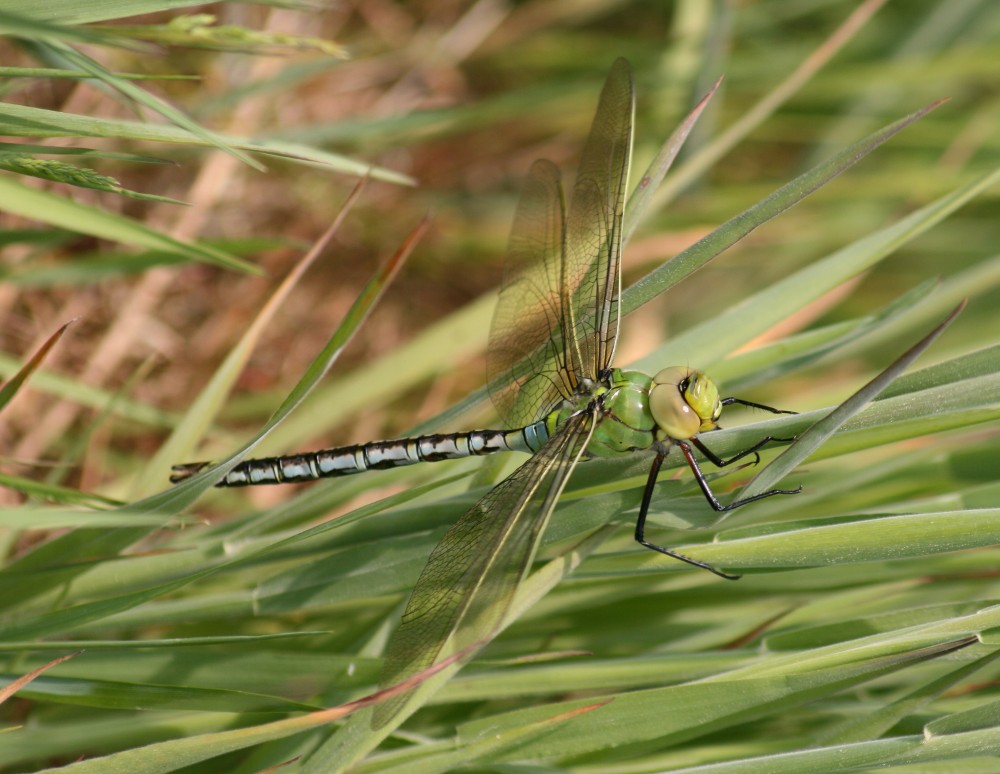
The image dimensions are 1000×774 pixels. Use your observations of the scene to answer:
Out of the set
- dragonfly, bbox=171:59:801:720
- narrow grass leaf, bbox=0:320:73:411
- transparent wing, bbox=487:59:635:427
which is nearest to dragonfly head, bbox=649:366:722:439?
dragonfly, bbox=171:59:801:720

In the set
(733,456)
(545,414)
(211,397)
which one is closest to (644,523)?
(733,456)

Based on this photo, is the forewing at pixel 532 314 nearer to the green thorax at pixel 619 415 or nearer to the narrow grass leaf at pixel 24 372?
the green thorax at pixel 619 415

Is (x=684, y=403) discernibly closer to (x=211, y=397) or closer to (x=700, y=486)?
(x=700, y=486)

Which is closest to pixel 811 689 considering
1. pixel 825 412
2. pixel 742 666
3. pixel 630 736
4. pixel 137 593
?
pixel 742 666

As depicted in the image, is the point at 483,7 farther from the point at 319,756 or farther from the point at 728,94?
the point at 319,756

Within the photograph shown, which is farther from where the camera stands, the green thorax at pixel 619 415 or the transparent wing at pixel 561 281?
the transparent wing at pixel 561 281

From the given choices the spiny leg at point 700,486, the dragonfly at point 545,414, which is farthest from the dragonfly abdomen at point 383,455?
the spiny leg at point 700,486

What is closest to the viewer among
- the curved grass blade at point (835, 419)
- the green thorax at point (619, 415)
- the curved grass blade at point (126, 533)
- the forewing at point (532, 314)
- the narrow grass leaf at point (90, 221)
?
the curved grass blade at point (835, 419)
